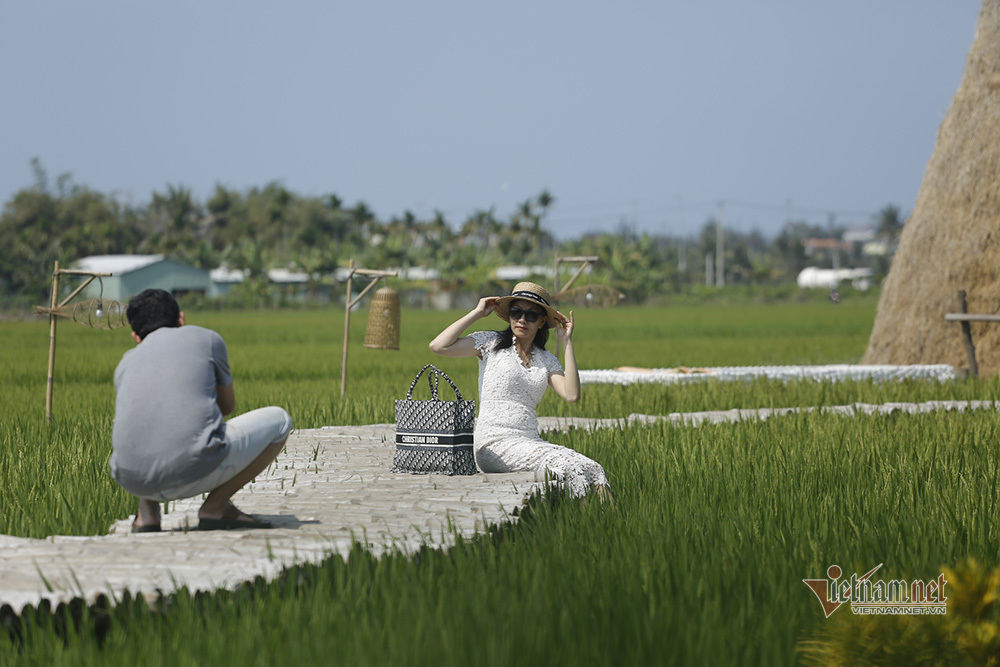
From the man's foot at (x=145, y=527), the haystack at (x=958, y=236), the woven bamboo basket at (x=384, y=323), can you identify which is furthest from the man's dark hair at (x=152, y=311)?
the haystack at (x=958, y=236)

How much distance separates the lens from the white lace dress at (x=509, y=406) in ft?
19.7

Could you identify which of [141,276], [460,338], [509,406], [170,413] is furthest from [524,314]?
[141,276]

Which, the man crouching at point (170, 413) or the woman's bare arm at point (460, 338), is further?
the woman's bare arm at point (460, 338)

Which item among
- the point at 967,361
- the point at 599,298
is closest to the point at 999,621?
the point at 599,298

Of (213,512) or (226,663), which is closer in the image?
(226,663)

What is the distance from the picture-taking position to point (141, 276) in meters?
A: 58.0

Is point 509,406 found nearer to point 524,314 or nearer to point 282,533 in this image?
point 524,314

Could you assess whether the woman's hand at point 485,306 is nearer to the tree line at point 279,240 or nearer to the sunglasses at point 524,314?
the sunglasses at point 524,314

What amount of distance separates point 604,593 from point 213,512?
1838 millimetres

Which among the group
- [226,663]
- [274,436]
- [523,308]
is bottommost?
[226,663]

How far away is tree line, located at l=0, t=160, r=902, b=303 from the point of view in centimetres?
6347

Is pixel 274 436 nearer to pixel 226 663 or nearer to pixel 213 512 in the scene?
pixel 213 512

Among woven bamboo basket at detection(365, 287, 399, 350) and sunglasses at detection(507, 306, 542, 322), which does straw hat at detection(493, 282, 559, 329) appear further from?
woven bamboo basket at detection(365, 287, 399, 350)

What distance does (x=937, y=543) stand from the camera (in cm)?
419
